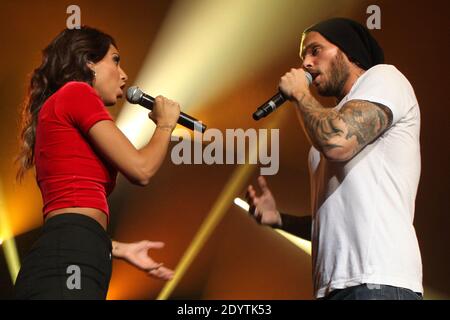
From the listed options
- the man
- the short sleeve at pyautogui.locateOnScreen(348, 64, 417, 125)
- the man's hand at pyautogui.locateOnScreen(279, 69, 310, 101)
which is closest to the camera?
the man

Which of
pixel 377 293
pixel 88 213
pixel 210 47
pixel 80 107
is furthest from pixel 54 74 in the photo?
pixel 210 47

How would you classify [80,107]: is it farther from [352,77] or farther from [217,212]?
[217,212]

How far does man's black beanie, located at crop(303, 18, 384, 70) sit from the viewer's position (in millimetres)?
1762

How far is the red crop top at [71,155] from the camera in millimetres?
1346

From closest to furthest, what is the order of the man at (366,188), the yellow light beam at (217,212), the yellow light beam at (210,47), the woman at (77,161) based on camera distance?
the woman at (77,161) < the man at (366,188) < the yellow light beam at (210,47) < the yellow light beam at (217,212)

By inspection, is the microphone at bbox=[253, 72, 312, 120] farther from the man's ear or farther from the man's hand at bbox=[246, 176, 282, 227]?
the man's ear

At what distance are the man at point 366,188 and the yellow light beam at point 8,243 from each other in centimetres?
201

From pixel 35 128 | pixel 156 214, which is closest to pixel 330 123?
pixel 35 128

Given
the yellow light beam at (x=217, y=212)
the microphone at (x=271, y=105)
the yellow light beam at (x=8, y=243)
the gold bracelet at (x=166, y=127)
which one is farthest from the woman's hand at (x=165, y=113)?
the yellow light beam at (x=8, y=243)

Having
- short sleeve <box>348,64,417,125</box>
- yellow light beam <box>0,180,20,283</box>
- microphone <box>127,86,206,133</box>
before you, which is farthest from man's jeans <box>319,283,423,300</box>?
yellow light beam <box>0,180,20,283</box>

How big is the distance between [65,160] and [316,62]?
0.81m

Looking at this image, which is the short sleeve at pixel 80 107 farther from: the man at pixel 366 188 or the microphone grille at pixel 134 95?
the man at pixel 366 188

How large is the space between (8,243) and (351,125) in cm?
225

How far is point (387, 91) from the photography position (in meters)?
1.50
